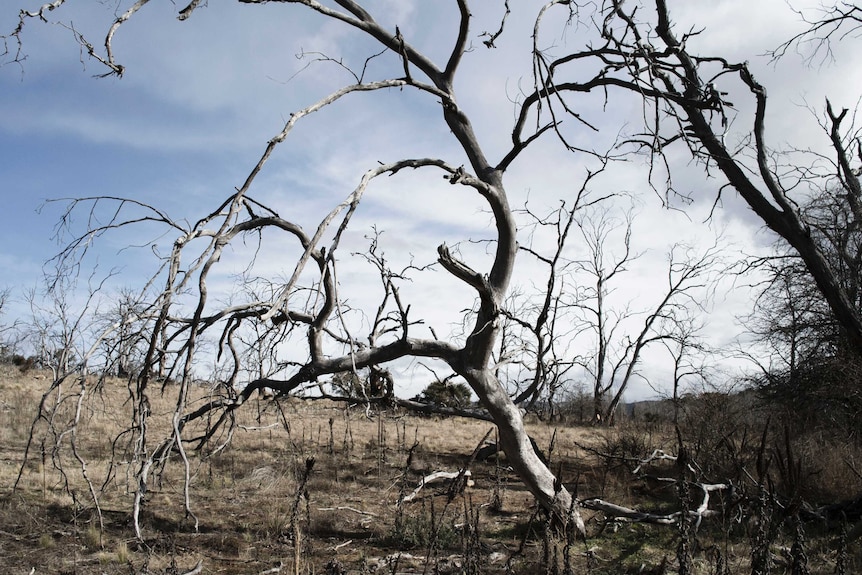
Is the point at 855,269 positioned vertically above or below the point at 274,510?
above

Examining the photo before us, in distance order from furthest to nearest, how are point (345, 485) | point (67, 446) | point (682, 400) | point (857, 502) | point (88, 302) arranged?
point (682, 400) → point (67, 446) → point (345, 485) → point (857, 502) → point (88, 302)

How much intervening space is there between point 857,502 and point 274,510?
6.89 metres

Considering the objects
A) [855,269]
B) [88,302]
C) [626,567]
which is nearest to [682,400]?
[855,269]

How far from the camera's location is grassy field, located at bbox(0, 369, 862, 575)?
18.3 ft

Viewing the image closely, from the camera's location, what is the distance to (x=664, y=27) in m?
7.99

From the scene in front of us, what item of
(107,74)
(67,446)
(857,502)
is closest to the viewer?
(107,74)

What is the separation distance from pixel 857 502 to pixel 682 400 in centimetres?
867

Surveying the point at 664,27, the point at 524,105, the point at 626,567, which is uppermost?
the point at 664,27

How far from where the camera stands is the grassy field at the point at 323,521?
559 cm

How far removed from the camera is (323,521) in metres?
8.11

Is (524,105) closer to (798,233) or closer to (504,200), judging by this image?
(504,200)

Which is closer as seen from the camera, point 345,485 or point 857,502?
point 857,502

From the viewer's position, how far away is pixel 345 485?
34.2 feet

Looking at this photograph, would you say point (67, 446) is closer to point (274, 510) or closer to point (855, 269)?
point (274, 510)
